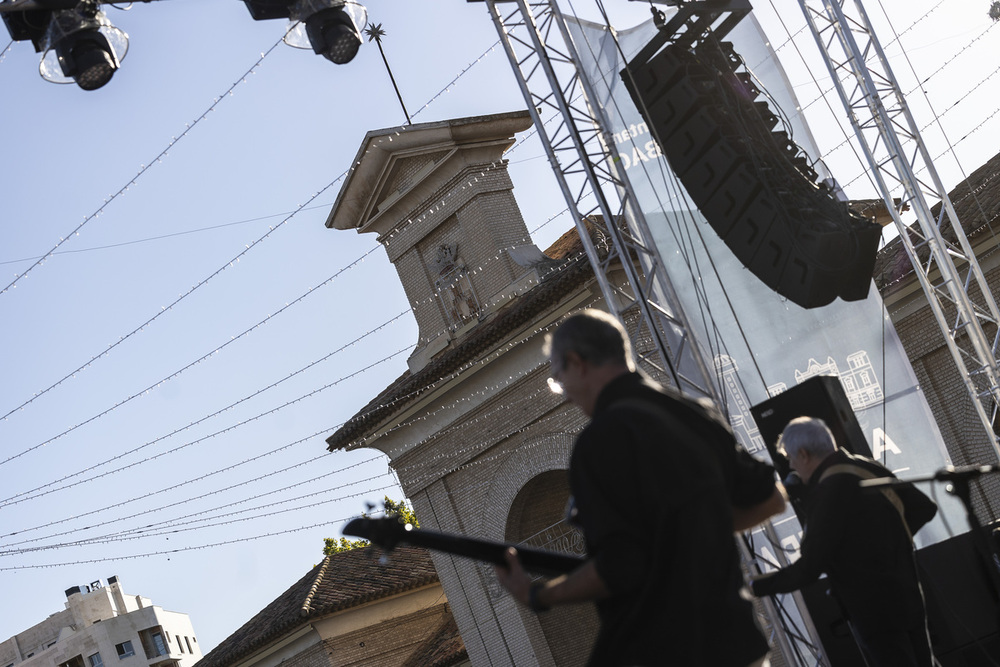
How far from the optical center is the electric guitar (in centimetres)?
259

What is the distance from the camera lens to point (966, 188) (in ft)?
56.8

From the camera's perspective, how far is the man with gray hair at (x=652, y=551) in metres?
2.45

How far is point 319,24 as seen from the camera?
732cm

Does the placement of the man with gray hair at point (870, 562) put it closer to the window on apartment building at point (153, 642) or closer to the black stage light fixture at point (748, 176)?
the black stage light fixture at point (748, 176)

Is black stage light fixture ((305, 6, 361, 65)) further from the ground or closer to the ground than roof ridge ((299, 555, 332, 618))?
further from the ground

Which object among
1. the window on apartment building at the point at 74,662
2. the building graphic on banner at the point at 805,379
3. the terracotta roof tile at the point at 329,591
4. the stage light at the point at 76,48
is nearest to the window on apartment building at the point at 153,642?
the window on apartment building at the point at 74,662

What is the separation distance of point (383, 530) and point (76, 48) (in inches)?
210

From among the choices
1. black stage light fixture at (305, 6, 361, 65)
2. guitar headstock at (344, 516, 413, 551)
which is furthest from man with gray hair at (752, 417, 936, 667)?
black stage light fixture at (305, 6, 361, 65)

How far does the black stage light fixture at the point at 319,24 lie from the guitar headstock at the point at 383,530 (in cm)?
523

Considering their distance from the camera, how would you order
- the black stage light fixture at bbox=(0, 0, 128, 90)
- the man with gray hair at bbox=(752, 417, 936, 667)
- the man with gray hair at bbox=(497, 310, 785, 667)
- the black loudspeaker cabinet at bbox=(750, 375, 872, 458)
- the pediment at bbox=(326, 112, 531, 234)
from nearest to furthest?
the man with gray hair at bbox=(497, 310, 785, 667), the man with gray hair at bbox=(752, 417, 936, 667), the black stage light fixture at bbox=(0, 0, 128, 90), the black loudspeaker cabinet at bbox=(750, 375, 872, 458), the pediment at bbox=(326, 112, 531, 234)

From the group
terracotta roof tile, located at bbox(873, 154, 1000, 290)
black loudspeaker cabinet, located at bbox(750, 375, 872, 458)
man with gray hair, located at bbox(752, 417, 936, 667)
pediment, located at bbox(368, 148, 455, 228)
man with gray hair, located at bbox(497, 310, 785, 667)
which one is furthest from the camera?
pediment, located at bbox(368, 148, 455, 228)

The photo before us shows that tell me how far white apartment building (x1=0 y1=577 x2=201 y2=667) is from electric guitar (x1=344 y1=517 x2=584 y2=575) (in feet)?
207

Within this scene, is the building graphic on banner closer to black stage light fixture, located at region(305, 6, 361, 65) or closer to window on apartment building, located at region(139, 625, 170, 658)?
black stage light fixture, located at region(305, 6, 361, 65)

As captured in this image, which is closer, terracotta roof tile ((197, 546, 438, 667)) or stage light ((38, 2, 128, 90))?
stage light ((38, 2, 128, 90))
